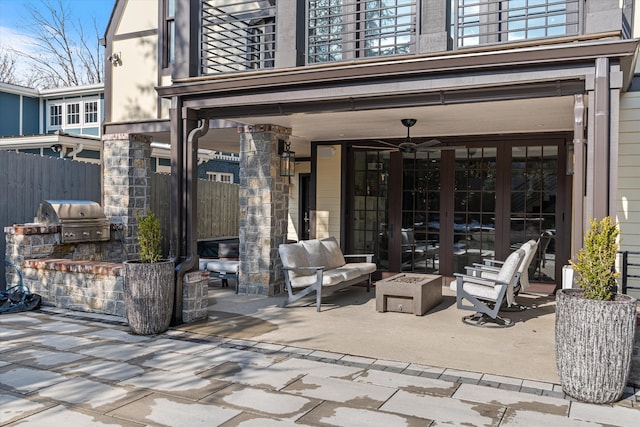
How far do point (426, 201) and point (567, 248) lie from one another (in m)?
2.22

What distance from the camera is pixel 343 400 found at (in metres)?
3.76

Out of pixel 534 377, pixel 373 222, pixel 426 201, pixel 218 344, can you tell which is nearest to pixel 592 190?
pixel 534 377

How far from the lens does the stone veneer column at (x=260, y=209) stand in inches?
307

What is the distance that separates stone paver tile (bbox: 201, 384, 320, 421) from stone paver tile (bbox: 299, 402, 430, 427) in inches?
3.7

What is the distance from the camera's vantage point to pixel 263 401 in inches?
147

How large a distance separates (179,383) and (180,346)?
106 cm

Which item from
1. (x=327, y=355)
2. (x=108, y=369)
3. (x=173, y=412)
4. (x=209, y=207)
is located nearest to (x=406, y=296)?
(x=327, y=355)

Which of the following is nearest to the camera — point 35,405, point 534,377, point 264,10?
point 35,405

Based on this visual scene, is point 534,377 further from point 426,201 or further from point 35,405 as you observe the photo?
point 426,201

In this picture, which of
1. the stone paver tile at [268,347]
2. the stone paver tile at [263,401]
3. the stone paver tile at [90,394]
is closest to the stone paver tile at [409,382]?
the stone paver tile at [263,401]

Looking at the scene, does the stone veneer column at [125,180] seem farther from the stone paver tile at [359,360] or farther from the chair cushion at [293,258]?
the stone paver tile at [359,360]

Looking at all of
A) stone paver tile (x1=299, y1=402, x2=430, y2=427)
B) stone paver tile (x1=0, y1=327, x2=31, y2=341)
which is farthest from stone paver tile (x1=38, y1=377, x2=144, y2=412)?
stone paver tile (x1=0, y1=327, x2=31, y2=341)

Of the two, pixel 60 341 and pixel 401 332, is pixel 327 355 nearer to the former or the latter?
pixel 401 332

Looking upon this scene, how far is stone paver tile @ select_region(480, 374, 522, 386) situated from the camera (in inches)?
164
